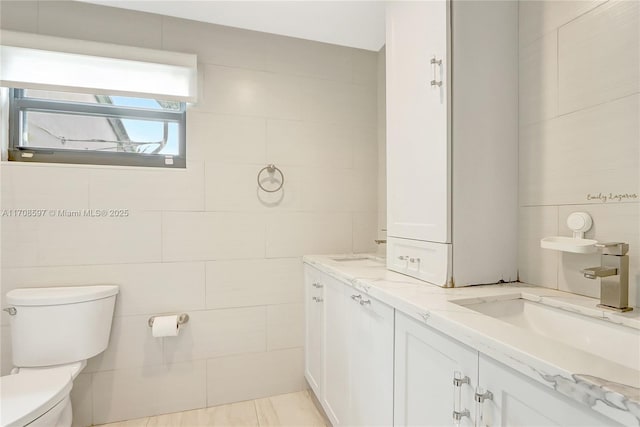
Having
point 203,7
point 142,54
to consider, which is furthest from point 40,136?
point 203,7

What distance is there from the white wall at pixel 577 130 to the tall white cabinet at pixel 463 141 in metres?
0.06

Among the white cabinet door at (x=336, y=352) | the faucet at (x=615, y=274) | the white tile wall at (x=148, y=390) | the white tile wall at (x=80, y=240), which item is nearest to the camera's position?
the faucet at (x=615, y=274)

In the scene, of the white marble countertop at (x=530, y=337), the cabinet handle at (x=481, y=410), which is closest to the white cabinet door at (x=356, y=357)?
the white marble countertop at (x=530, y=337)

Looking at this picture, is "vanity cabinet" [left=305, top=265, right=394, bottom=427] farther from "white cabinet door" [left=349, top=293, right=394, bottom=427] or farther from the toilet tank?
the toilet tank

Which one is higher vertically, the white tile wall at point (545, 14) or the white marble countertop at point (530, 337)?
the white tile wall at point (545, 14)

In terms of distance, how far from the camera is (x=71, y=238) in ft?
5.48

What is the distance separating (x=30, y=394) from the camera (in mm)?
1231

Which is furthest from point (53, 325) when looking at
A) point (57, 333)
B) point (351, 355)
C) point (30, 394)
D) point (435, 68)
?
point (435, 68)

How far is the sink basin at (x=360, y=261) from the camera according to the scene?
1659mm

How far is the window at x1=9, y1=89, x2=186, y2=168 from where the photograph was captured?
1.69 metres

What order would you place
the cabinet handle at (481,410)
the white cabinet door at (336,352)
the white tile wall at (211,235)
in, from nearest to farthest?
the cabinet handle at (481,410) < the white cabinet door at (336,352) < the white tile wall at (211,235)

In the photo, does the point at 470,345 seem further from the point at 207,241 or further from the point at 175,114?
the point at 175,114

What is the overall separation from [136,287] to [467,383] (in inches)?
66.7

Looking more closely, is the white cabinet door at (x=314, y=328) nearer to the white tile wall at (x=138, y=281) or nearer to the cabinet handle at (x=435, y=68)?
the white tile wall at (x=138, y=281)
